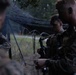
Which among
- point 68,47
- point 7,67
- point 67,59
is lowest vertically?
point 67,59

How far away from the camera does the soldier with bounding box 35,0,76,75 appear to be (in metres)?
2.78

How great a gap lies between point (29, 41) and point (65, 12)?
812 cm

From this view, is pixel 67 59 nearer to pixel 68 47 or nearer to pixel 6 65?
pixel 68 47

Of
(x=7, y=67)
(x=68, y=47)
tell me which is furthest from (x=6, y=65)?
(x=68, y=47)

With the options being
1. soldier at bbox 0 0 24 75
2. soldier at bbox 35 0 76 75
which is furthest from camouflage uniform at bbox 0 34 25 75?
soldier at bbox 35 0 76 75

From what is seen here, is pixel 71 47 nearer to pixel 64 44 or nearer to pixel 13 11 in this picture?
pixel 64 44

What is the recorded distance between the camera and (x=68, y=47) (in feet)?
9.18

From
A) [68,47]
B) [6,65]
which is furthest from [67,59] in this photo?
[6,65]

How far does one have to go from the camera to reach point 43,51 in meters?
4.76

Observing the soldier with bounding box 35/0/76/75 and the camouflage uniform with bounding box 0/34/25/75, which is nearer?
the camouflage uniform with bounding box 0/34/25/75

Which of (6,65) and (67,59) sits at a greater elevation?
(6,65)

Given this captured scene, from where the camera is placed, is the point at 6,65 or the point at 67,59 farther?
the point at 67,59

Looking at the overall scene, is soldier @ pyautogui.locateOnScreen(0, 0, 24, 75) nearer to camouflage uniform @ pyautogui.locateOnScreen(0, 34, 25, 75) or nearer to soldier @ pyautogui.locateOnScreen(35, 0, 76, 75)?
camouflage uniform @ pyautogui.locateOnScreen(0, 34, 25, 75)

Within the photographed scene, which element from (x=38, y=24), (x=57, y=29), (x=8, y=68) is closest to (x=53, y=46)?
(x=57, y=29)
